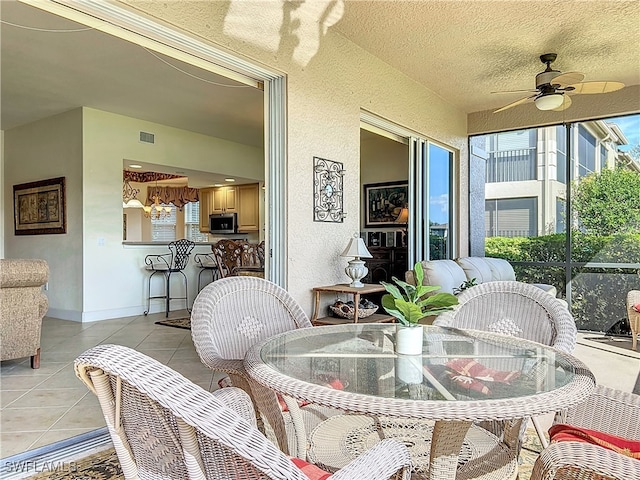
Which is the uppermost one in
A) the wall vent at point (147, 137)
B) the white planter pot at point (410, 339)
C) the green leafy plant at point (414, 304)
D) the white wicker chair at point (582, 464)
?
the wall vent at point (147, 137)

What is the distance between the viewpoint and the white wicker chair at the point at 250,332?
5.33ft

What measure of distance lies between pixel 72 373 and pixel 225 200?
19.7 ft

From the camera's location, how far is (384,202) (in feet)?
24.2

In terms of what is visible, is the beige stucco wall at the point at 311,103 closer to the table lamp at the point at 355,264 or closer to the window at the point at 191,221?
the table lamp at the point at 355,264

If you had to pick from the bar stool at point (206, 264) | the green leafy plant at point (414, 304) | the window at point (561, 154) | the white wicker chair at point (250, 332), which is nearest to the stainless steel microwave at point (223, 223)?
the bar stool at point (206, 264)

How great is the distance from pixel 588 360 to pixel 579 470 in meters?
3.75

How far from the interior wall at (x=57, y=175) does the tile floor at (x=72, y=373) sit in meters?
0.53

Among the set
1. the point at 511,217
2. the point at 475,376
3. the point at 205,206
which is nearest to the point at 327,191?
the point at 475,376

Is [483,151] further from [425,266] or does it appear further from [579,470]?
[579,470]

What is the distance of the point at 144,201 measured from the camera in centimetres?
1067

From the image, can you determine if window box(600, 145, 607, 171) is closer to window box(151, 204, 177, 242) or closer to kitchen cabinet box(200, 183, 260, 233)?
kitchen cabinet box(200, 183, 260, 233)

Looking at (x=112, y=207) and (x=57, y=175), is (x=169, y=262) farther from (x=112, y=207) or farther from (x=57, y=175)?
(x=57, y=175)

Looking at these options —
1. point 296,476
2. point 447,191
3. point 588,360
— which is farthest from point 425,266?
point 296,476

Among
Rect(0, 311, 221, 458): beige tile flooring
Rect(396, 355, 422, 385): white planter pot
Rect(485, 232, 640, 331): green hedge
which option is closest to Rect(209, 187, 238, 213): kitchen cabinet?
Rect(0, 311, 221, 458): beige tile flooring
